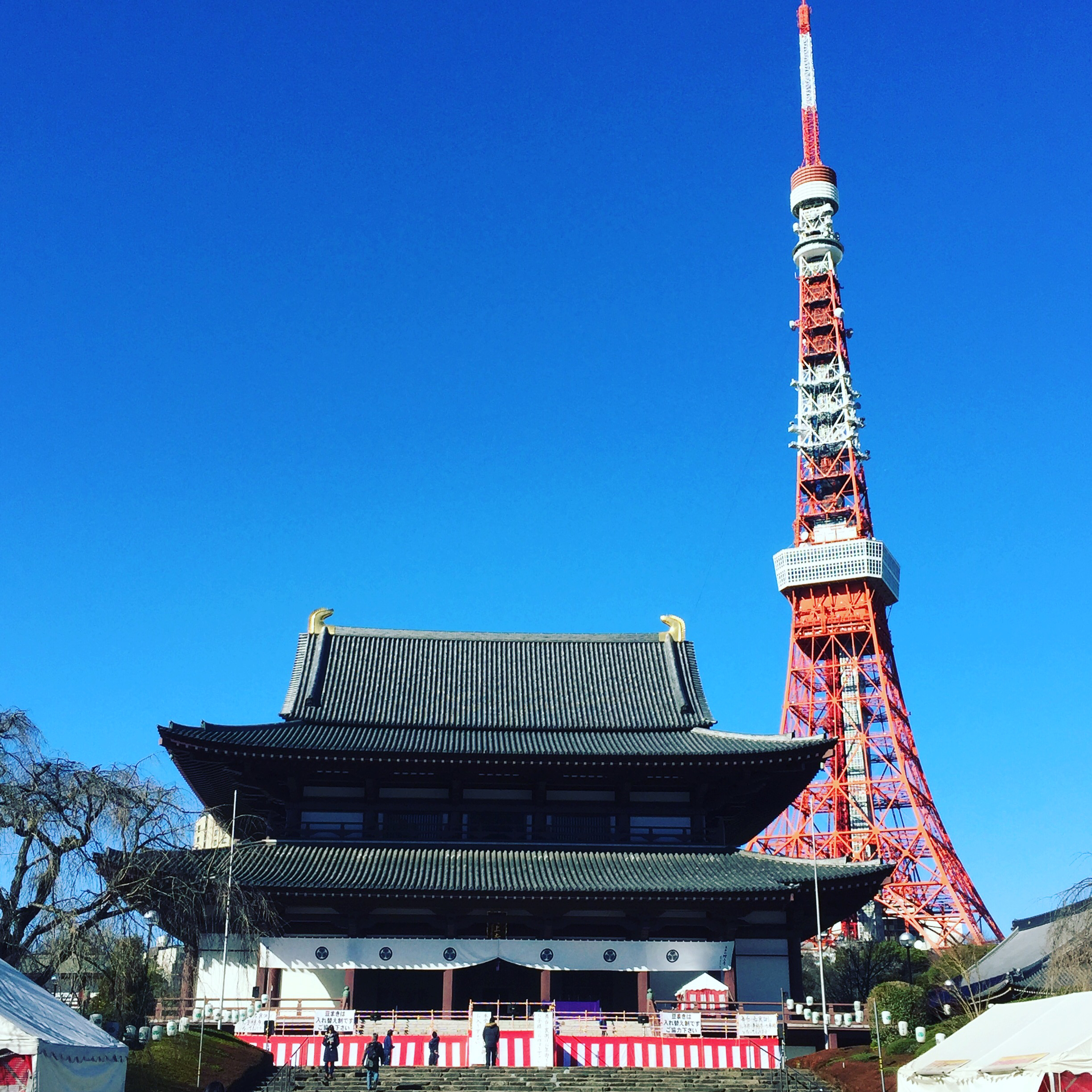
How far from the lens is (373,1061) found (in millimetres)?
25453

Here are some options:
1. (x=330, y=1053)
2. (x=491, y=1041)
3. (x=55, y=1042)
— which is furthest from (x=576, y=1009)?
(x=55, y=1042)

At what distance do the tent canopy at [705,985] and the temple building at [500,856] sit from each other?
113 centimetres

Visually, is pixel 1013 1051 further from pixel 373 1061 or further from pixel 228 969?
pixel 228 969

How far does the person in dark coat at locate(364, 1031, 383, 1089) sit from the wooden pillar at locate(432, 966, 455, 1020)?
16.8ft

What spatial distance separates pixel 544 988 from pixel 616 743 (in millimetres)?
7554

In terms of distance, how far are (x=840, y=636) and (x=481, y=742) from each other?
5100 cm

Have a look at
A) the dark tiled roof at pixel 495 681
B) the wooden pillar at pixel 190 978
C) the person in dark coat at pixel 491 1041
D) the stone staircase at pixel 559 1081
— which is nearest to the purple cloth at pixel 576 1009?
the stone staircase at pixel 559 1081

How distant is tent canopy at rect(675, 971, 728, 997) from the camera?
3077cm

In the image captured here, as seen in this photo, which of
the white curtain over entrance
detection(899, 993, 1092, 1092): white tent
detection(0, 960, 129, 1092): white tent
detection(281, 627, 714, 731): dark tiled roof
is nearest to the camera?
detection(0, 960, 129, 1092): white tent

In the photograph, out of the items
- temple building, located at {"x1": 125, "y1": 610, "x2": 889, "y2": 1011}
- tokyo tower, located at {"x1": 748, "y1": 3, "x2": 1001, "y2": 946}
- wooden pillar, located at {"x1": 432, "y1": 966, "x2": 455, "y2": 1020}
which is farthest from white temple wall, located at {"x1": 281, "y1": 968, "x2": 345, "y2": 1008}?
tokyo tower, located at {"x1": 748, "y1": 3, "x2": 1001, "y2": 946}

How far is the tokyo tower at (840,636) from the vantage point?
7400 centimetres

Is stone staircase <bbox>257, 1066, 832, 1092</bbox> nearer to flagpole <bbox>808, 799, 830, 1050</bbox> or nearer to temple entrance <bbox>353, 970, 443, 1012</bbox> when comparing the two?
flagpole <bbox>808, 799, 830, 1050</bbox>

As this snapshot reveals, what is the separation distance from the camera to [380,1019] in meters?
29.9

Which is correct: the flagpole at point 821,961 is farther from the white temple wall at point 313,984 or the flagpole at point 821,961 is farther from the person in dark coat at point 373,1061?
the white temple wall at point 313,984
